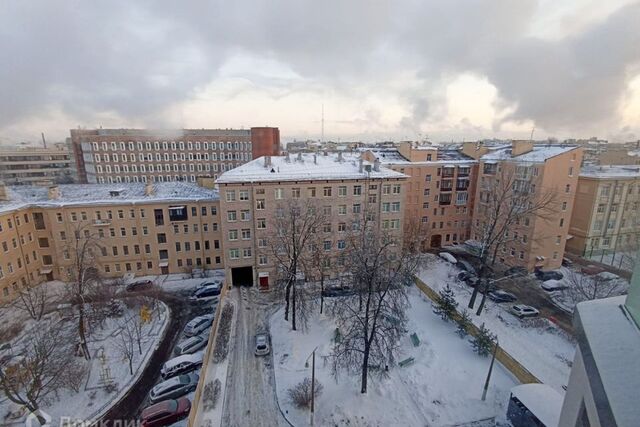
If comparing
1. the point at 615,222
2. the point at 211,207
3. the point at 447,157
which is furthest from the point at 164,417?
the point at 615,222

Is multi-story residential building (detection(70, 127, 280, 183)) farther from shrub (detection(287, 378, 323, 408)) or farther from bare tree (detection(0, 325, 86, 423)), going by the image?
shrub (detection(287, 378, 323, 408))

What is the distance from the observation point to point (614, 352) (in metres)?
4.43

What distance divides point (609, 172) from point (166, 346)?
55215 mm

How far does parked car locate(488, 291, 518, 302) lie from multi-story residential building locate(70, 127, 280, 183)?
57889 mm

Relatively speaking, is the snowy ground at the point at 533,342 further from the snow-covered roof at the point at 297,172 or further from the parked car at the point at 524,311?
the snow-covered roof at the point at 297,172

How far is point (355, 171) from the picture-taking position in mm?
36594

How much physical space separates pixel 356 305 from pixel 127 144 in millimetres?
76777

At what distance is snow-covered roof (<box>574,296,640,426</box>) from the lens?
145 inches

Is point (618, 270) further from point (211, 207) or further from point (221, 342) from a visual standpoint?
point (211, 207)

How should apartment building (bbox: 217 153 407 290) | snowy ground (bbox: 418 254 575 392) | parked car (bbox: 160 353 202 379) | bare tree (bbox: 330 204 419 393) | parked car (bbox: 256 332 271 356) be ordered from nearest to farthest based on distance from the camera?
bare tree (bbox: 330 204 419 393) < snowy ground (bbox: 418 254 575 392) < parked car (bbox: 160 353 202 379) < parked car (bbox: 256 332 271 356) < apartment building (bbox: 217 153 407 290)

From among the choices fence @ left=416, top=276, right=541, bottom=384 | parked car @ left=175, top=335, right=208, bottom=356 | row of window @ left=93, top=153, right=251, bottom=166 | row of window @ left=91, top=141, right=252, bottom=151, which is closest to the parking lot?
parked car @ left=175, top=335, right=208, bottom=356

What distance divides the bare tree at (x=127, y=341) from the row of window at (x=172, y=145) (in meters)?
61.4

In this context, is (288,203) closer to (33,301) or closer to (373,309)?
(373,309)

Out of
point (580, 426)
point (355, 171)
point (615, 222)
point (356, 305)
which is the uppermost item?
point (355, 171)
